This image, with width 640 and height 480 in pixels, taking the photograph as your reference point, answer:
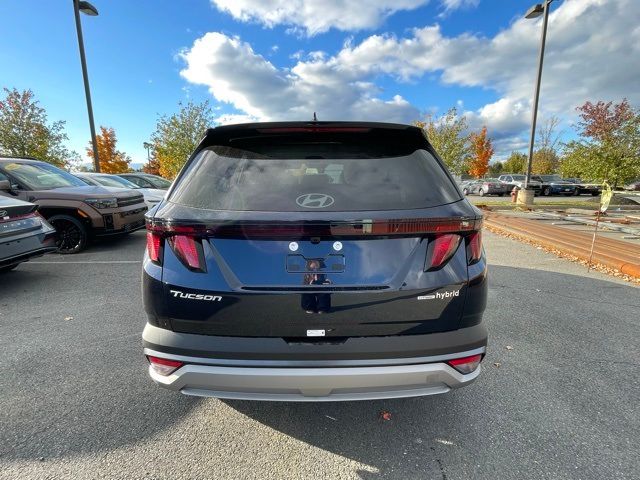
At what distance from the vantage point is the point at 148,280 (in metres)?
1.87

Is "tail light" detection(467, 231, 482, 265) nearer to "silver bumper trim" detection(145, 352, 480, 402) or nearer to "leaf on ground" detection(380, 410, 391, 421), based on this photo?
"silver bumper trim" detection(145, 352, 480, 402)

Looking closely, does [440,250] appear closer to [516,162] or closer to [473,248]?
[473,248]

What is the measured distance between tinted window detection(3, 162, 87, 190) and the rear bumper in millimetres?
7057

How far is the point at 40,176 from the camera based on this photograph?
7023 mm

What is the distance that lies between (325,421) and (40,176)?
7850 mm

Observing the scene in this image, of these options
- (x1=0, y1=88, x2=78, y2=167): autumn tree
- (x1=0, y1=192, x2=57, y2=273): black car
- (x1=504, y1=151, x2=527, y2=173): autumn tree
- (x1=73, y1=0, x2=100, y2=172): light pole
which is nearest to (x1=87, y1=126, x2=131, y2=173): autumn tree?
(x1=0, y1=88, x2=78, y2=167): autumn tree

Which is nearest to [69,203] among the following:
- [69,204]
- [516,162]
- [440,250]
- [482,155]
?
[69,204]

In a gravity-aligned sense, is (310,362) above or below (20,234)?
below

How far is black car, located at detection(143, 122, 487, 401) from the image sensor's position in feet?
5.67

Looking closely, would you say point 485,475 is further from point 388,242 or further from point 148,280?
point 148,280

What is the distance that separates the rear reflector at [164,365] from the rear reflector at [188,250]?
528 millimetres

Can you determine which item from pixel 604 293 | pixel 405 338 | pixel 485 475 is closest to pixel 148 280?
pixel 405 338

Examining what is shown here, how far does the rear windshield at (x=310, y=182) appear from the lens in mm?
1830

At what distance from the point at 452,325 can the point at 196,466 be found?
5.28 feet
